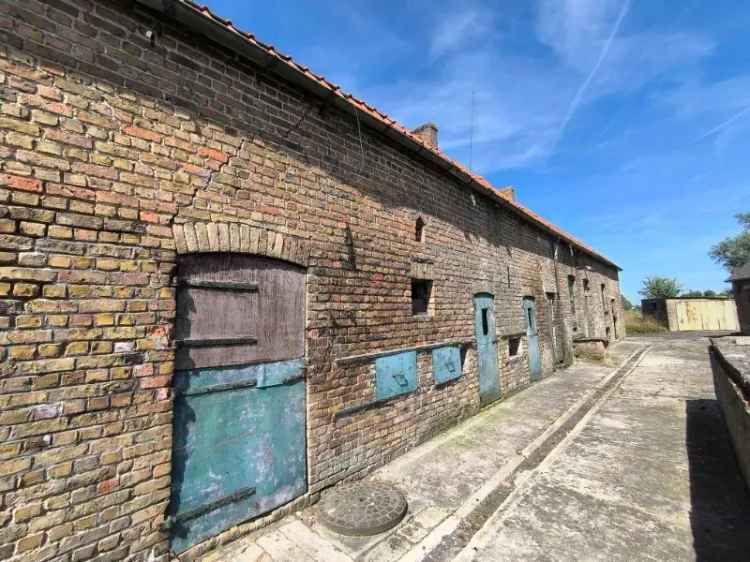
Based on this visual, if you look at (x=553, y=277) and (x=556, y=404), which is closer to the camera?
(x=556, y=404)

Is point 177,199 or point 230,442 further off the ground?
point 177,199

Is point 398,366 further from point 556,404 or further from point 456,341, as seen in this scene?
point 556,404

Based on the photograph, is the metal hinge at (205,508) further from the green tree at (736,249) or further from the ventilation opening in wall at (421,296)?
the green tree at (736,249)

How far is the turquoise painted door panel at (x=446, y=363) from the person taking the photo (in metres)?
5.75

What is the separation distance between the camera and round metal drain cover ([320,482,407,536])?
10.8 ft

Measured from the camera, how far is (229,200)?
11.0 feet

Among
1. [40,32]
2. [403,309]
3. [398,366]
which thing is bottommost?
[398,366]

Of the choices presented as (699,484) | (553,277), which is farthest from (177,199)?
(553,277)

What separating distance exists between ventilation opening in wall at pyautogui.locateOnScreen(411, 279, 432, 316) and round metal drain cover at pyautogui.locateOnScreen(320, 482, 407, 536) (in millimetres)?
2693

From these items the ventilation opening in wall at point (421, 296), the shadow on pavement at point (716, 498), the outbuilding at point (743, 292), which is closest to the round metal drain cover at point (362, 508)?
the shadow on pavement at point (716, 498)

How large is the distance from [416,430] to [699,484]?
3.36 metres

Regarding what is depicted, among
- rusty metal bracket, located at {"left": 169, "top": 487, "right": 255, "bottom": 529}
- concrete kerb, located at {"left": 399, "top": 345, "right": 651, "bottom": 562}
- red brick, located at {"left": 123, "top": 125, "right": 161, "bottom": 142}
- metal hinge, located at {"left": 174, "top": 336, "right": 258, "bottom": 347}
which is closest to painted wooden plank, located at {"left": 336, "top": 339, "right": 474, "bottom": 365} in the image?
metal hinge, located at {"left": 174, "top": 336, "right": 258, "bottom": 347}

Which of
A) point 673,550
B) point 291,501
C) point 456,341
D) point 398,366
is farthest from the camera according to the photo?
point 456,341

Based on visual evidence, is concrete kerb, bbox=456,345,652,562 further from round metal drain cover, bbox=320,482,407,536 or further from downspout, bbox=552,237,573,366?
downspout, bbox=552,237,573,366
